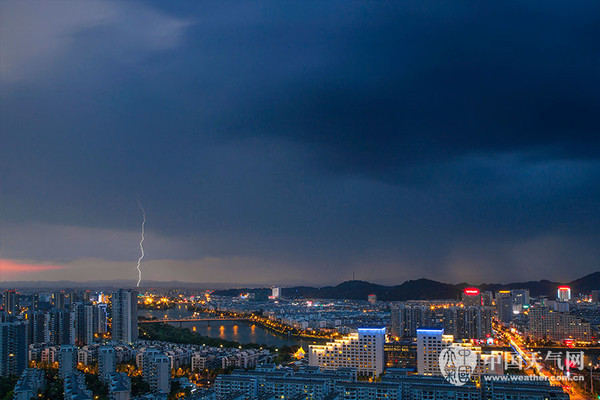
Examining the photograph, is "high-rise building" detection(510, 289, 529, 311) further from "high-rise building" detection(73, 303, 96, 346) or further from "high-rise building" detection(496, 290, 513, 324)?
"high-rise building" detection(73, 303, 96, 346)

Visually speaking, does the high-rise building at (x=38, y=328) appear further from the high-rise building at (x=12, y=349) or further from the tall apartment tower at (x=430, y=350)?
the tall apartment tower at (x=430, y=350)

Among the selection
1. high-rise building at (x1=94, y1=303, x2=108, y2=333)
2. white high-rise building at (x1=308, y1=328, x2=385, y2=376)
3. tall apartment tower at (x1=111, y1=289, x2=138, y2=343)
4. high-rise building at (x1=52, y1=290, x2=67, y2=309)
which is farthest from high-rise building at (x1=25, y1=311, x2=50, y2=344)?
white high-rise building at (x1=308, y1=328, x2=385, y2=376)

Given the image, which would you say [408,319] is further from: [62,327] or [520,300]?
[520,300]

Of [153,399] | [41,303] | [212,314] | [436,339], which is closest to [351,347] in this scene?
[436,339]

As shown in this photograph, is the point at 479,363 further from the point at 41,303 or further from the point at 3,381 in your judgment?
the point at 41,303

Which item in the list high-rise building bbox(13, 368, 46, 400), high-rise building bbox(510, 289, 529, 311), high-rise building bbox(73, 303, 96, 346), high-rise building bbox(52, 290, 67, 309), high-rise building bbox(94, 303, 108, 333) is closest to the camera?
high-rise building bbox(13, 368, 46, 400)

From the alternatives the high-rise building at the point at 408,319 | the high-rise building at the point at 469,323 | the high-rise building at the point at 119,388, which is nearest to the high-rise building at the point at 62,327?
the high-rise building at the point at 119,388

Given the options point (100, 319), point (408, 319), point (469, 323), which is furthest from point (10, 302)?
point (469, 323)
